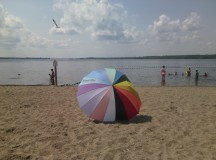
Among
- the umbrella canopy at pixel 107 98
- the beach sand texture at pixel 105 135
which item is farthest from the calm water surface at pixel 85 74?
the umbrella canopy at pixel 107 98

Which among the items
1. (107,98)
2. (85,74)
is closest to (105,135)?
(107,98)

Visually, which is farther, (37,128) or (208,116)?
(208,116)

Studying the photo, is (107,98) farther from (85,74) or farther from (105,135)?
(85,74)

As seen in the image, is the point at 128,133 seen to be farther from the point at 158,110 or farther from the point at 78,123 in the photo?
the point at 158,110

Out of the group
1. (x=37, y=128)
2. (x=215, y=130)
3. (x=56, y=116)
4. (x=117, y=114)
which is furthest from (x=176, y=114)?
(x=37, y=128)

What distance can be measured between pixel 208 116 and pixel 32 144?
612 cm

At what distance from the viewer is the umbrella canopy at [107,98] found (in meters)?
7.90

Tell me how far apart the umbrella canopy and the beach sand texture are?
0.32 meters

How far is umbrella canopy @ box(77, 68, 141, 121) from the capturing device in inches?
311

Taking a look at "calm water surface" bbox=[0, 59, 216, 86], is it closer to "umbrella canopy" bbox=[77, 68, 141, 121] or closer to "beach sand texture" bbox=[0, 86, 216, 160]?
"beach sand texture" bbox=[0, 86, 216, 160]

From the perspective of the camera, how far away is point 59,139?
6.64 meters

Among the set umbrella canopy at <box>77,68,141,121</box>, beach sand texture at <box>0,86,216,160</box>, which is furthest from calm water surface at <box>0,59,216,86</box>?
umbrella canopy at <box>77,68,141,121</box>

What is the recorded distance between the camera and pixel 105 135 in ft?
23.0

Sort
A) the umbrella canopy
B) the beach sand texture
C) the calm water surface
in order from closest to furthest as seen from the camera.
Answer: the beach sand texture
the umbrella canopy
the calm water surface
